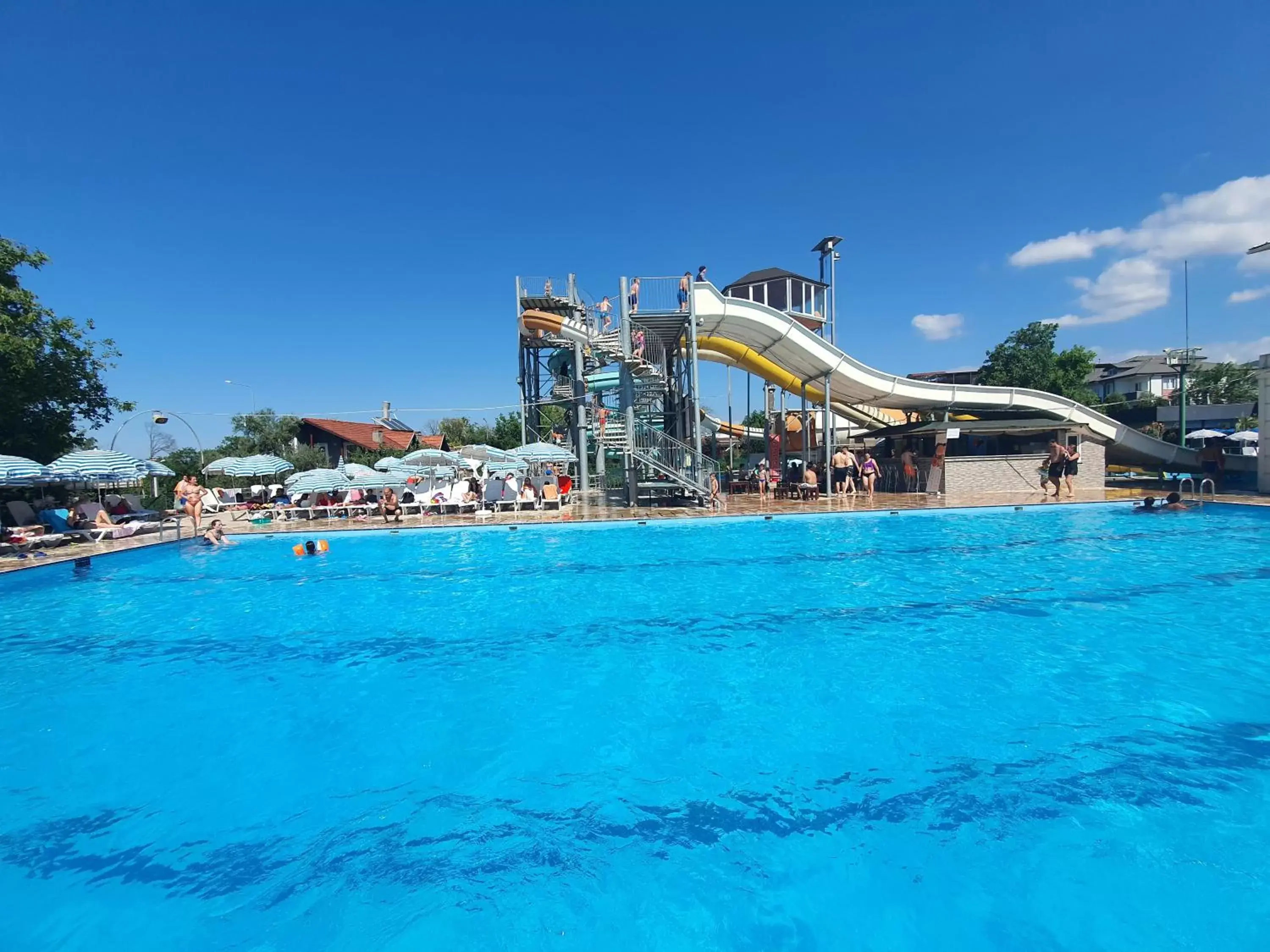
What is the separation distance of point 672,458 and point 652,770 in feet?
43.5

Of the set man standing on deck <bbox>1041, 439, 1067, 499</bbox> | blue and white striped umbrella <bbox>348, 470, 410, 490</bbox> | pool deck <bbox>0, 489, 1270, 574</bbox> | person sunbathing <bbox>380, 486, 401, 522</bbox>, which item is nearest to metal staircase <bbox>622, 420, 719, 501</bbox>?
pool deck <bbox>0, 489, 1270, 574</bbox>

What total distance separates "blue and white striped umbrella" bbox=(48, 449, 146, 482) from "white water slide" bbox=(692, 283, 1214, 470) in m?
14.6

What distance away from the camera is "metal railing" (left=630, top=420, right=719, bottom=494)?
15.9 metres

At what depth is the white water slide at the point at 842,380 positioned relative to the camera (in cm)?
1638

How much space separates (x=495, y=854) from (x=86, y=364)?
21403 millimetres

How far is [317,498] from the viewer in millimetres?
18375

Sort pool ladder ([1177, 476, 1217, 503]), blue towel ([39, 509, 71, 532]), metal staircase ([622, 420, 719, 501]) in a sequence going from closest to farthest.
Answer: blue towel ([39, 509, 71, 532])
pool ladder ([1177, 476, 1217, 503])
metal staircase ([622, 420, 719, 501])

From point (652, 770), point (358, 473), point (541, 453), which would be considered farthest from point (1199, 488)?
point (358, 473)

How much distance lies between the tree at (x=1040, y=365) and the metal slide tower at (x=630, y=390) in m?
27.9

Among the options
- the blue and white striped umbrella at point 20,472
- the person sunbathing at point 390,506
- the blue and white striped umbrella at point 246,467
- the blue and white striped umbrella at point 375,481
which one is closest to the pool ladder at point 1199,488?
the person sunbathing at point 390,506

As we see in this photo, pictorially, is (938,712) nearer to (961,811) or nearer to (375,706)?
(961,811)

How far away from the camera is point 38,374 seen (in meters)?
15.4

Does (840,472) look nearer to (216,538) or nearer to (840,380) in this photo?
(840,380)

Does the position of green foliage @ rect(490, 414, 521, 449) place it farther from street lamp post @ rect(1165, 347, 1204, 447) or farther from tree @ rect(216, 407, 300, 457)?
street lamp post @ rect(1165, 347, 1204, 447)
